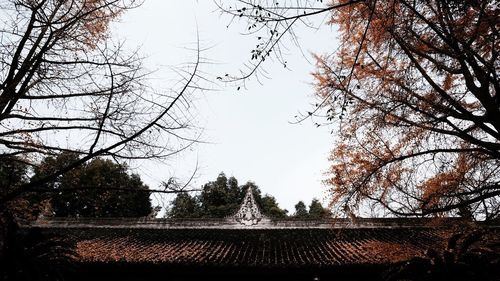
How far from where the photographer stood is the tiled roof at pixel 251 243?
8.35 m

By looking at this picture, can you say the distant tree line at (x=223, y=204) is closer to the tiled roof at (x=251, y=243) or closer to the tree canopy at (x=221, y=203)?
the tree canopy at (x=221, y=203)

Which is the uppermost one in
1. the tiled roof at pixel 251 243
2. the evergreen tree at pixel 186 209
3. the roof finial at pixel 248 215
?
the evergreen tree at pixel 186 209

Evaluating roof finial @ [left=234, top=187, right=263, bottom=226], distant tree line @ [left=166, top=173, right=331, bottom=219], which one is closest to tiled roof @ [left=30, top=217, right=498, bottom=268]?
roof finial @ [left=234, top=187, right=263, bottom=226]

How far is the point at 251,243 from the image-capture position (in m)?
10.8

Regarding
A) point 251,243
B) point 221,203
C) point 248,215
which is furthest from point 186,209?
point 251,243

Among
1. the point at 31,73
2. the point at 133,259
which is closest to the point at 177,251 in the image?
the point at 133,259

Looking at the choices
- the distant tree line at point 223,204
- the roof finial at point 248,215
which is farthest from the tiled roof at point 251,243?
the distant tree line at point 223,204

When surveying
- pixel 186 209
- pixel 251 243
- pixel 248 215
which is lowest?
pixel 251 243

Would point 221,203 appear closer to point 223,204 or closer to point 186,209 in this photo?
point 223,204

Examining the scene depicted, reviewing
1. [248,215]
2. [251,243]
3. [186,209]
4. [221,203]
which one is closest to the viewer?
[251,243]

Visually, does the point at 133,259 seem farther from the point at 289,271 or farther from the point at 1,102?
the point at 1,102

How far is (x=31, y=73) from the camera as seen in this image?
493cm

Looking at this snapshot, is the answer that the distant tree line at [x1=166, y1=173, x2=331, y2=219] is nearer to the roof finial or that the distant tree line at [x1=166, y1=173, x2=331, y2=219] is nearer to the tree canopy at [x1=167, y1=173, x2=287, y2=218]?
the tree canopy at [x1=167, y1=173, x2=287, y2=218]

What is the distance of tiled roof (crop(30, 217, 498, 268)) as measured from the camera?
835 centimetres
